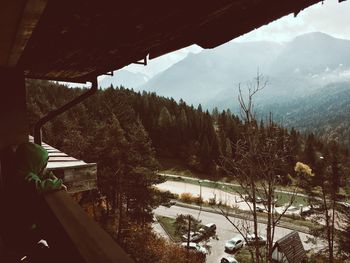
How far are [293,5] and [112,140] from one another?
1226 inches

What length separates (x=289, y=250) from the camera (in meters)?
27.1

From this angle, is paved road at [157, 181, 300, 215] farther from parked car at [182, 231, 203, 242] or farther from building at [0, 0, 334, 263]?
building at [0, 0, 334, 263]

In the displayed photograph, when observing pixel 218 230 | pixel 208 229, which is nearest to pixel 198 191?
pixel 218 230

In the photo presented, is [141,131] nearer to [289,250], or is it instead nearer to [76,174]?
[289,250]

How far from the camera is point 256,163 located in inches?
585

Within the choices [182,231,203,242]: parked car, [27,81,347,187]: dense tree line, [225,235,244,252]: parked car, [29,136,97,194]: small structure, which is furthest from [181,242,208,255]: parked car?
[29,136,97,194]: small structure

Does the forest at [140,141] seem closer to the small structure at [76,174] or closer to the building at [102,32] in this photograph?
the small structure at [76,174]

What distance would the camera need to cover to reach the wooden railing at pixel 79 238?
1.24 metres

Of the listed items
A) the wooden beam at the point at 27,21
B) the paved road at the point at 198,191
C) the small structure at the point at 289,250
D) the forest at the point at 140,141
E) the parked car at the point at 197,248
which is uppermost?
the wooden beam at the point at 27,21

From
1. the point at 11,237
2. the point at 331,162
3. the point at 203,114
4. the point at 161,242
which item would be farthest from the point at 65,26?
the point at 203,114

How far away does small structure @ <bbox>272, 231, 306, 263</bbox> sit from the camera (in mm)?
26906

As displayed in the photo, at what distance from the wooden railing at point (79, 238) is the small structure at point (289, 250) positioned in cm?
2754

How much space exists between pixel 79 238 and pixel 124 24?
1.43 m

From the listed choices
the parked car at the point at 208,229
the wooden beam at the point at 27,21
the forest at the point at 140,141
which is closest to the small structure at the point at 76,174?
the wooden beam at the point at 27,21
